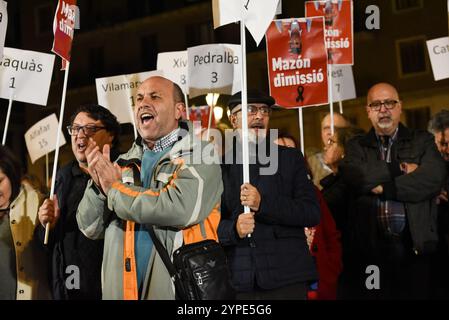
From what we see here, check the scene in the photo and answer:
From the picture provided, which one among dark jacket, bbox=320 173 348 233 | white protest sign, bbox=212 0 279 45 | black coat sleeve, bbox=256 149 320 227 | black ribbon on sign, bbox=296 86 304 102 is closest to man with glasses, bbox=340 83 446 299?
dark jacket, bbox=320 173 348 233

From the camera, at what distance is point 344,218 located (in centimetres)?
647

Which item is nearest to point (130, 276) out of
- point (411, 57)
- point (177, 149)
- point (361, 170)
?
point (177, 149)

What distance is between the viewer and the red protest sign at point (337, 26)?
757 centimetres

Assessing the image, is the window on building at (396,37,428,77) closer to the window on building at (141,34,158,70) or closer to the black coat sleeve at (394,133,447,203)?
the window on building at (141,34,158,70)

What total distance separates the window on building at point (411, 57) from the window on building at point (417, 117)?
129cm

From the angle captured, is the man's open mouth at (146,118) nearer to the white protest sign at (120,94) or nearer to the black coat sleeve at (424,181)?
the black coat sleeve at (424,181)

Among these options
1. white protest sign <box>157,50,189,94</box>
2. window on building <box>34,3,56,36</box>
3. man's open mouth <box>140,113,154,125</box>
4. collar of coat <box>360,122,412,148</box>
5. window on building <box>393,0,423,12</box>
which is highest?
window on building <box>34,3,56,36</box>

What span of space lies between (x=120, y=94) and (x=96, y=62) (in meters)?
23.0

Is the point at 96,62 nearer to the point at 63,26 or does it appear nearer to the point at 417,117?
the point at 417,117

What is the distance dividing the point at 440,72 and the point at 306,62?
1.17 metres

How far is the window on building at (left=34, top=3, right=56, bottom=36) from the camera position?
93.4 feet

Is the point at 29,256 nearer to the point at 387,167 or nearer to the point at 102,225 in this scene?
the point at 102,225

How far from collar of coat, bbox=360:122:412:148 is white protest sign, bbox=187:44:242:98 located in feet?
5.20

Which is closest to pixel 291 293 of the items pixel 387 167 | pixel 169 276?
pixel 169 276
